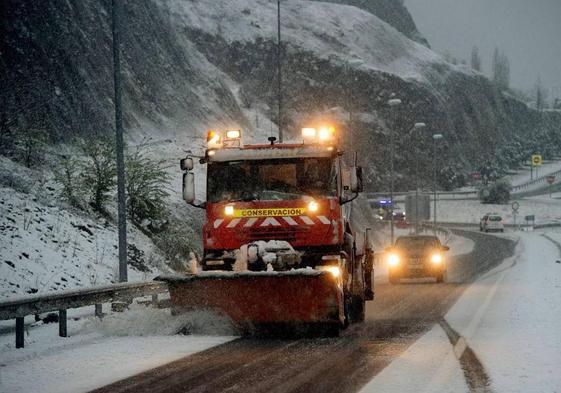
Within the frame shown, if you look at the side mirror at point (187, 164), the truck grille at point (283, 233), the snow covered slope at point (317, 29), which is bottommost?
the truck grille at point (283, 233)

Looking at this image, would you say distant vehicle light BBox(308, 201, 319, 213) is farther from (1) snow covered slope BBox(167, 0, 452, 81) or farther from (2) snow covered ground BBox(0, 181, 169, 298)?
(1) snow covered slope BBox(167, 0, 452, 81)

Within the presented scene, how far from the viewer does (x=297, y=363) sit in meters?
10.0

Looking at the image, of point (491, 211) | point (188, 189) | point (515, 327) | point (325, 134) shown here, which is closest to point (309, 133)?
point (325, 134)

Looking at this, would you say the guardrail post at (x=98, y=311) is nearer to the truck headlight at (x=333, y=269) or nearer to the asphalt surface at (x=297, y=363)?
the asphalt surface at (x=297, y=363)

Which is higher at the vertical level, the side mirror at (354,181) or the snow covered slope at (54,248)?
the side mirror at (354,181)

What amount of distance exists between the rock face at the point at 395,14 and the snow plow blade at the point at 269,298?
147546 millimetres

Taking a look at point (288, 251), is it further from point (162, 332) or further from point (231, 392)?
point (231, 392)

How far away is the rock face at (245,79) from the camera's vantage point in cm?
3619

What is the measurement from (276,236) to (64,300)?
3.52m

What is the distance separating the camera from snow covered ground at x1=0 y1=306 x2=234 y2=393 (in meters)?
9.16

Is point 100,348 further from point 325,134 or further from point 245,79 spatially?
point 245,79

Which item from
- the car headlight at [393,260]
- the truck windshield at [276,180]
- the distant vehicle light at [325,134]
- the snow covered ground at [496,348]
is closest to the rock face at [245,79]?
the car headlight at [393,260]

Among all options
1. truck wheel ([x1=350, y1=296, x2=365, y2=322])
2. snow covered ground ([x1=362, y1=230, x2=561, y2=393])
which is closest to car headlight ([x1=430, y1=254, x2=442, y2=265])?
snow covered ground ([x1=362, y1=230, x2=561, y2=393])

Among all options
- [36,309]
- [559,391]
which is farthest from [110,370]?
[559,391]
